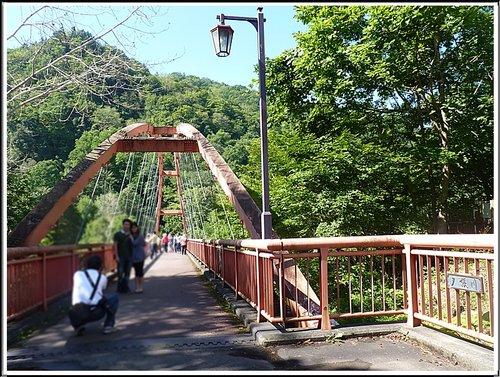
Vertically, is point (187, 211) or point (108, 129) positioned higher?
Answer: point (108, 129)

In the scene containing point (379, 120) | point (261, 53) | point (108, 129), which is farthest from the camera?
point (379, 120)

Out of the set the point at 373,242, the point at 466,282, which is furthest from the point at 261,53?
the point at 466,282

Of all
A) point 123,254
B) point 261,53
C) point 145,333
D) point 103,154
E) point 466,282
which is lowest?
point 466,282

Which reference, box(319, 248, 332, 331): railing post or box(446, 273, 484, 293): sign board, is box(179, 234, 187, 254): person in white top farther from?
box(319, 248, 332, 331): railing post

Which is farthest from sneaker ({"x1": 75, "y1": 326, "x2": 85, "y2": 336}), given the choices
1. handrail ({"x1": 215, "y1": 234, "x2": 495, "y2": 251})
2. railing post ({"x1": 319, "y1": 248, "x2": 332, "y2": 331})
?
railing post ({"x1": 319, "y1": 248, "x2": 332, "y2": 331})

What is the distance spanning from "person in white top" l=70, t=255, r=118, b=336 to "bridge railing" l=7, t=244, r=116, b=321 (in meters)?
0.02

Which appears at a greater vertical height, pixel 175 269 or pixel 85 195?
pixel 85 195

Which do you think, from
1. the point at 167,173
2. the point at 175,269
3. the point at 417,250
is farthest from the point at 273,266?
the point at 175,269

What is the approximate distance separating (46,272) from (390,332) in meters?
3.18

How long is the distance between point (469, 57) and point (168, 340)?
13844 millimetres

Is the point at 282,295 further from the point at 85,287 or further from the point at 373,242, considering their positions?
the point at 85,287

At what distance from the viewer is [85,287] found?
119 centimetres

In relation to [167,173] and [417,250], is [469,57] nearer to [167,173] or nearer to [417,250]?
[417,250]

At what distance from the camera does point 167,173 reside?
167 cm
